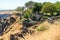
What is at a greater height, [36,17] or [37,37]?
[37,37]

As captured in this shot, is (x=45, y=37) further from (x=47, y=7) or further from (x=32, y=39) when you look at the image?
(x=47, y=7)

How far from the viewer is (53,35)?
241 cm

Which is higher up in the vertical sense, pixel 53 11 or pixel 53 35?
pixel 53 35

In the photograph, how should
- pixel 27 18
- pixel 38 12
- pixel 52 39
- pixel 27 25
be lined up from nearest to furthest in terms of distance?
pixel 52 39, pixel 27 25, pixel 27 18, pixel 38 12

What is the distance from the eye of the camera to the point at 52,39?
236cm

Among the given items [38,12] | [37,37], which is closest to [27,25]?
[38,12]

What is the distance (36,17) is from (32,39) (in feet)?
65.6

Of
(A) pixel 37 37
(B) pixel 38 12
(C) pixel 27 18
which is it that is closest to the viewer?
(A) pixel 37 37

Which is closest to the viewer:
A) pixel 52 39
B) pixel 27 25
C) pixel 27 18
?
pixel 52 39

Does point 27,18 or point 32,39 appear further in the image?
point 27,18

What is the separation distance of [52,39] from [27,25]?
17171 mm

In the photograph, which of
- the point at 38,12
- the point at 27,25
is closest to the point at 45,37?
the point at 27,25

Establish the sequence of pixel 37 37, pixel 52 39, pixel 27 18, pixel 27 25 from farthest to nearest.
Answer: pixel 27 18 → pixel 27 25 → pixel 37 37 → pixel 52 39

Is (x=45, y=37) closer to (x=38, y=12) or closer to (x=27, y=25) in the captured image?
(x=27, y=25)
